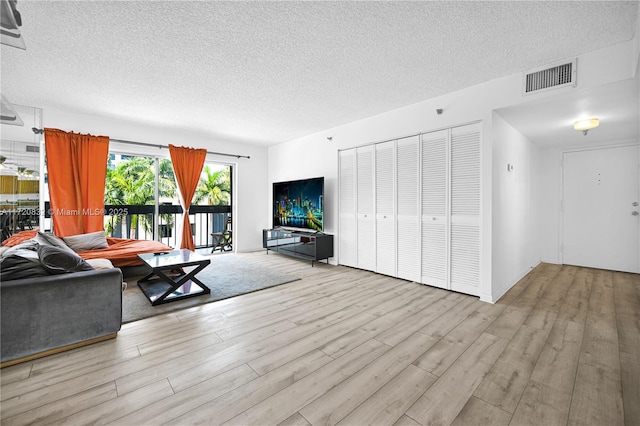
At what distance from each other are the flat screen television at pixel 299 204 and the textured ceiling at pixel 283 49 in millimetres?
1652

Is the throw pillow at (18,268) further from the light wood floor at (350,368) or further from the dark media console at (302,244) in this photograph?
the dark media console at (302,244)

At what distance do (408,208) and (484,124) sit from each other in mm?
1359

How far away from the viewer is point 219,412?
1412mm

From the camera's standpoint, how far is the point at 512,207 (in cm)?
362

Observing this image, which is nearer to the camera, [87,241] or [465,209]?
[465,209]

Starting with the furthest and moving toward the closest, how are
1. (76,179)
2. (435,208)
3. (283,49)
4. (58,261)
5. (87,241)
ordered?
(76,179)
(87,241)
(435,208)
(283,49)
(58,261)

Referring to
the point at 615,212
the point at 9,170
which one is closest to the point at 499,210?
the point at 615,212

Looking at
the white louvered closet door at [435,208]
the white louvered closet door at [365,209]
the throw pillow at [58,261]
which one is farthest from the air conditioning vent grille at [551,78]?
the throw pillow at [58,261]

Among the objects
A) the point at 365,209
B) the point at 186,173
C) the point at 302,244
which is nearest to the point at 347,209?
the point at 365,209

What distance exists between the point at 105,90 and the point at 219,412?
3803 millimetres

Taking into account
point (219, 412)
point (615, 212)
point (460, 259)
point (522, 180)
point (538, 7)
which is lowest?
point (219, 412)

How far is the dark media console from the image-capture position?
15.3 feet

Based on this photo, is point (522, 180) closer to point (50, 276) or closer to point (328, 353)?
point (328, 353)

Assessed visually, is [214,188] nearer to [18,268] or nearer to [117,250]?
[117,250]
